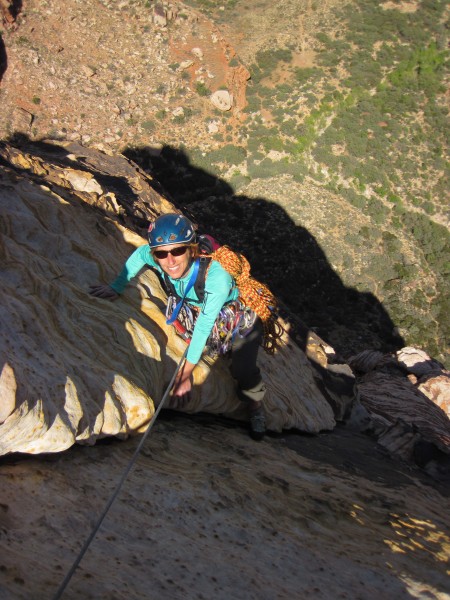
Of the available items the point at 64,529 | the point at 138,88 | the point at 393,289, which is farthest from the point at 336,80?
the point at 64,529

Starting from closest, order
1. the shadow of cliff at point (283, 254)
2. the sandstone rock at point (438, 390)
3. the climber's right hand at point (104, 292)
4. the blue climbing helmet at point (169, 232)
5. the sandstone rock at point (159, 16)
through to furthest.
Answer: the blue climbing helmet at point (169, 232) < the climber's right hand at point (104, 292) < the sandstone rock at point (438, 390) < the shadow of cliff at point (283, 254) < the sandstone rock at point (159, 16)

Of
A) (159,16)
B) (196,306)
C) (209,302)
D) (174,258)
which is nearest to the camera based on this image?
(174,258)

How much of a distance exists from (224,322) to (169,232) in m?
1.59

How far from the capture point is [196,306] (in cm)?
611

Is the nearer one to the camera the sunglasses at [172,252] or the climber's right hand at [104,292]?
the sunglasses at [172,252]

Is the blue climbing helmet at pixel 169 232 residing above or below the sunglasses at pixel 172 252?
above

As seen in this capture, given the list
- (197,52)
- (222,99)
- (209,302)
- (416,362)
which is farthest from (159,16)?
(209,302)

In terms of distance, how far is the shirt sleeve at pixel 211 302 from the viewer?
5.26 m

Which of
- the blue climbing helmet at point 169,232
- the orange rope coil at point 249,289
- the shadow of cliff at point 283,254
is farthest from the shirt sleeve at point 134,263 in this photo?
the shadow of cliff at point 283,254

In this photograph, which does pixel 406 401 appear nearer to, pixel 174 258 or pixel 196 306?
pixel 196 306

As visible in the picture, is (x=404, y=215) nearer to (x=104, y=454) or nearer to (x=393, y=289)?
(x=393, y=289)

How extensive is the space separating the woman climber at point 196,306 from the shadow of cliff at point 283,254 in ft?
93.6

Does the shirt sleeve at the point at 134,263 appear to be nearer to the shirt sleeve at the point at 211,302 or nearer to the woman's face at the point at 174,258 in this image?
the woman's face at the point at 174,258

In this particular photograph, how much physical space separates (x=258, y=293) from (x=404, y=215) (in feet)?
146
